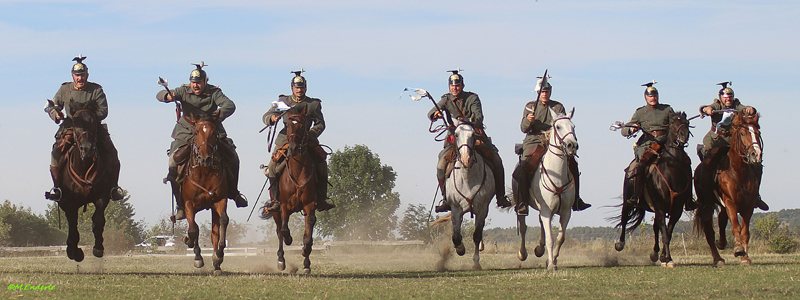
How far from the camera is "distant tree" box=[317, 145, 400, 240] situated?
65938 mm

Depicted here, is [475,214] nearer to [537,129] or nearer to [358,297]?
[537,129]

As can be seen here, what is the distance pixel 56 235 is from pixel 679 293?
5593 cm

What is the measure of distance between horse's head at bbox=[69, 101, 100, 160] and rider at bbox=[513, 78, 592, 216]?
8.46m

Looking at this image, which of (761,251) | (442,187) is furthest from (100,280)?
(761,251)

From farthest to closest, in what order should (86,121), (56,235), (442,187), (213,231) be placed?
(56,235), (442,187), (213,231), (86,121)

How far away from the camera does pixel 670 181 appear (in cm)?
1738

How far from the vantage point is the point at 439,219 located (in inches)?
795

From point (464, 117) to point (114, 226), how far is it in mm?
45241

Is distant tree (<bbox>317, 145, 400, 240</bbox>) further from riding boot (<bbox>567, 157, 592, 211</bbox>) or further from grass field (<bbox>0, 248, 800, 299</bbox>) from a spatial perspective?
grass field (<bbox>0, 248, 800, 299</bbox>)

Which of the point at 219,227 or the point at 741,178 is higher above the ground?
the point at 741,178

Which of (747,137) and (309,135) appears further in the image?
(309,135)

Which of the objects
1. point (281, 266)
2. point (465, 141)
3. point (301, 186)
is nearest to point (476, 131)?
point (465, 141)

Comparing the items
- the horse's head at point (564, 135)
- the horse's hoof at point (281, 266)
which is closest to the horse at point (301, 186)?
the horse's hoof at point (281, 266)

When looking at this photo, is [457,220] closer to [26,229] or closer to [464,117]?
[464,117]
